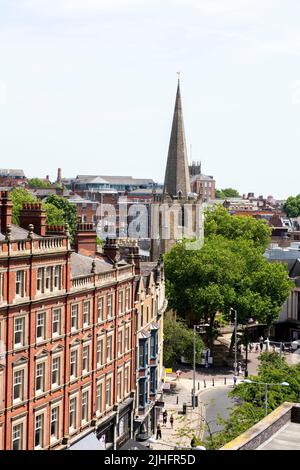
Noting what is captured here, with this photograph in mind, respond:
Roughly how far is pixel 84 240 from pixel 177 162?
74.0 m

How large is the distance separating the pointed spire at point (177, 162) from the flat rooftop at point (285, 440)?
100744 mm

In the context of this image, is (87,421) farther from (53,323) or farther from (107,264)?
(107,264)

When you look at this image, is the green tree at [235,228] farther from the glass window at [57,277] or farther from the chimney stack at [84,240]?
the glass window at [57,277]

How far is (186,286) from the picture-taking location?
278 ft

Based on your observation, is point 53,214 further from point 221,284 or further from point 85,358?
point 85,358

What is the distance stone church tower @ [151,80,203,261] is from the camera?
115 meters

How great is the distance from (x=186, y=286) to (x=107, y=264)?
112 ft

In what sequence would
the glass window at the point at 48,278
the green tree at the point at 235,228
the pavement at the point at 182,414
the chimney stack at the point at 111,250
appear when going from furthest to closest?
the green tree at the point at 235,228, the chimney stack at the point at 111,250, the pavement at the point at 182,414, the glass window at the point at 48,278

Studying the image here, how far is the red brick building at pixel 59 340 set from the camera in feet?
119

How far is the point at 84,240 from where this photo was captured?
53.0m

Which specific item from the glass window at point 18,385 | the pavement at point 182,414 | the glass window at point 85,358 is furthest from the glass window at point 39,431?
the pavement at point 182,414

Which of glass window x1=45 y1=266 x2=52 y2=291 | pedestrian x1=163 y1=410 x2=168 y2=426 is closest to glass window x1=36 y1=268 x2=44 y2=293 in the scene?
glass window x1=45 y1=266 x2=52 y2=291

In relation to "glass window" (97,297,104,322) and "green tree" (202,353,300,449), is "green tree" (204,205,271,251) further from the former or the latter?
"glass window" (97,297,104,322)

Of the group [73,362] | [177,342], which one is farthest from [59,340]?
[177,342]
